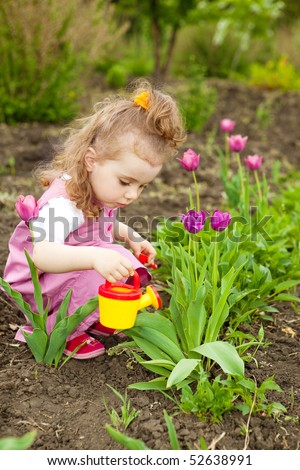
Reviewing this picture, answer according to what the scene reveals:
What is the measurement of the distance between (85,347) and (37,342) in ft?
0.74

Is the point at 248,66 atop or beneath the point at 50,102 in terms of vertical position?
beneath

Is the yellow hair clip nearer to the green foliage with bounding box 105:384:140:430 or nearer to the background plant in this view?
the green foliage with bounding box 105:384:140:430

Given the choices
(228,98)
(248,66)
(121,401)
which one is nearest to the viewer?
(121,401)

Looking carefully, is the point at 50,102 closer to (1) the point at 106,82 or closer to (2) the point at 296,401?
(1) the point at 106,82

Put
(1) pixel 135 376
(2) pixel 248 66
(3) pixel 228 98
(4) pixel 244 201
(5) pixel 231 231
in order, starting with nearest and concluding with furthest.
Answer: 1. (1) pixel 135 376
2. (5) pixel 231 231
3. (4) pixel 244 201
4. (3) pixel 228 98
5. (2) pixel 248 66

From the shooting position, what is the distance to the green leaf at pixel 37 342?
6.50ft

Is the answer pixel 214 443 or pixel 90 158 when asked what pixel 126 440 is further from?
pixel 90 158

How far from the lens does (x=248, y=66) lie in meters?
10.0

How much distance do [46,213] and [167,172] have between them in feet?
8.49

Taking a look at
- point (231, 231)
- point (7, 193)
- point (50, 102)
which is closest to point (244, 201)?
point (231, 231)

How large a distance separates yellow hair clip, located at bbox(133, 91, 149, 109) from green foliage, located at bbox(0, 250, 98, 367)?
2.04 feet

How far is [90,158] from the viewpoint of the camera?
2109mm

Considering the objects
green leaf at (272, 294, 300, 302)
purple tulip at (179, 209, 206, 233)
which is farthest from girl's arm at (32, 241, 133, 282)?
green leaf at (272, 294, 300, 302)

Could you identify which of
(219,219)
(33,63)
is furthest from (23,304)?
(33,63)
